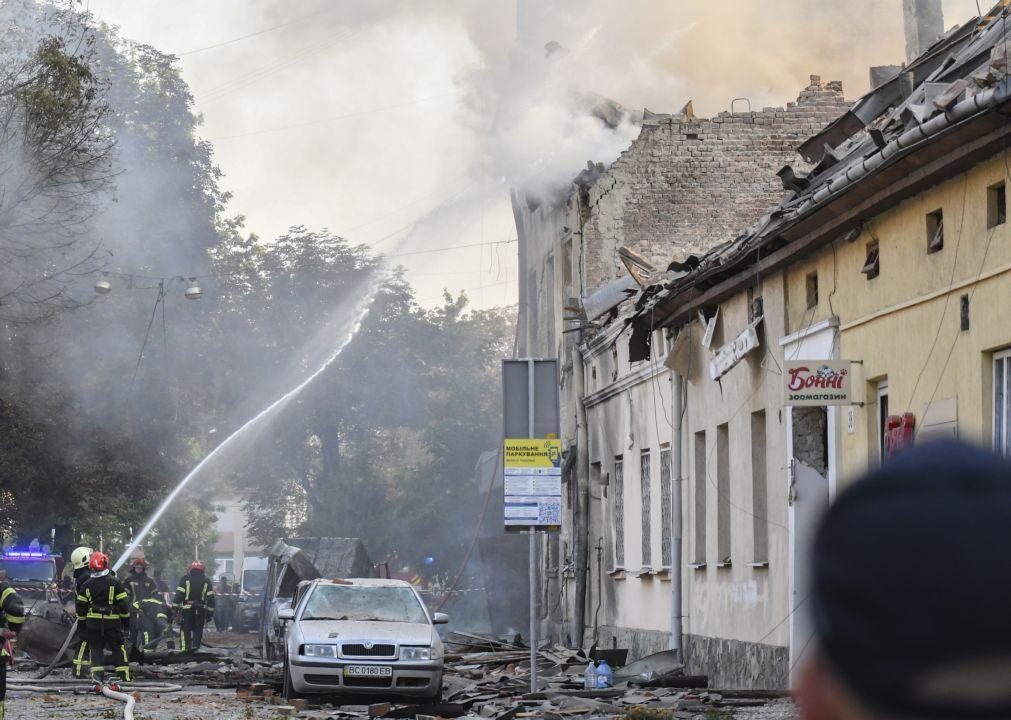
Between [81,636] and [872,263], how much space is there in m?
12.4

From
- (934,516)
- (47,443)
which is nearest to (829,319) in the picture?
(934,516)

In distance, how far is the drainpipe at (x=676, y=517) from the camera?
69.8ft

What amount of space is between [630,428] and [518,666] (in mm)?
4089

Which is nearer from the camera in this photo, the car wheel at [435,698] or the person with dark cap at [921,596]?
the person with dark cap at [921,596]

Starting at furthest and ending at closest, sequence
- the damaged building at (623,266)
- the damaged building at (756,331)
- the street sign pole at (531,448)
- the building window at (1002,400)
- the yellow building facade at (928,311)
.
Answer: the damaged building at (623,266) < the street sign pole at (531,448) < the damaged building at (756,331) < the yellow building facade at (928,311) < the building window at (1002,400)

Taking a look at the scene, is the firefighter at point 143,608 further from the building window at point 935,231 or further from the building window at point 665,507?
the building window at point 935,231

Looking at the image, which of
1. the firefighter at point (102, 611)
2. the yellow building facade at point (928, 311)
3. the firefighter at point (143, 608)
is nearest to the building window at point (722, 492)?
the yellow building facade at point (928, 311)

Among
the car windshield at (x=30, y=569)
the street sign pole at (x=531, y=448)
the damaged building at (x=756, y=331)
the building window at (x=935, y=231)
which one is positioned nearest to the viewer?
the damaged building at (x=756, y=331)

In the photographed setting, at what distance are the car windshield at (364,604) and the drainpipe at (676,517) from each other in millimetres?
3622

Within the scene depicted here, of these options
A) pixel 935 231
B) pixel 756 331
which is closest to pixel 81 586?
pixel 756 331

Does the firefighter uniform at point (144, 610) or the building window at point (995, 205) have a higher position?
the building window at point (995, 205)

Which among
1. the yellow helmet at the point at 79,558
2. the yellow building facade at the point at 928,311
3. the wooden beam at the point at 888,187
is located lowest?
the yellow helmet at the point at 79,558

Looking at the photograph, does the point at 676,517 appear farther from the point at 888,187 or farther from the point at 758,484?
the point at 888,187

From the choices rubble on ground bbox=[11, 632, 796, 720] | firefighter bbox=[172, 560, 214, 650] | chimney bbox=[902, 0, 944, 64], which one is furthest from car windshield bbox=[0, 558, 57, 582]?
chimney bbox=[902, 0, 944, 64]
